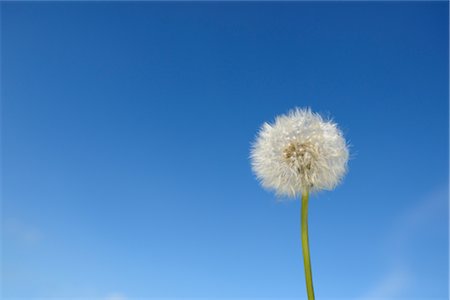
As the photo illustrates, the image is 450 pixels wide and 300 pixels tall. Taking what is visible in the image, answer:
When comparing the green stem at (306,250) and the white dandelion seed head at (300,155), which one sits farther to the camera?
the white dandelion seed head at (300,155)

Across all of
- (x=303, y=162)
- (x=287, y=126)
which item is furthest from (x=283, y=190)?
(x=287, y=126)

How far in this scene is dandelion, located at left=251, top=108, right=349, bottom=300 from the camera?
30.3ft

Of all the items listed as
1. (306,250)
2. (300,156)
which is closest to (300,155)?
(300,156)

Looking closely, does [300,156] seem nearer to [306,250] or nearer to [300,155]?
[300,155]

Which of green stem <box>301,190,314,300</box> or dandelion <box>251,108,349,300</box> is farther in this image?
dandelion <box>251,108,349,300</box>

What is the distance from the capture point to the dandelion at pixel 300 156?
9.23 m

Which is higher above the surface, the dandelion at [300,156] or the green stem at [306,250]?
the dandelion at [300,156]

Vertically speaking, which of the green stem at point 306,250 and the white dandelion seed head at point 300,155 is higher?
the white dandelion seed head at point 300,155

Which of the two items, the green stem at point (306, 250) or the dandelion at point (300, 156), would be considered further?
the dandelion at point (300, 156)

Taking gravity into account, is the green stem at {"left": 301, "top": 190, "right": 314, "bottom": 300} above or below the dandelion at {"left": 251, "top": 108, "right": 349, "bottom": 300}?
below

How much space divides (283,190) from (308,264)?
172cm

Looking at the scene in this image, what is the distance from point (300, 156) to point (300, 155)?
6 cm

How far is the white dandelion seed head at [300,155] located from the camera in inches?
364

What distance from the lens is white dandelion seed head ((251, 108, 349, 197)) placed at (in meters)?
9.24
